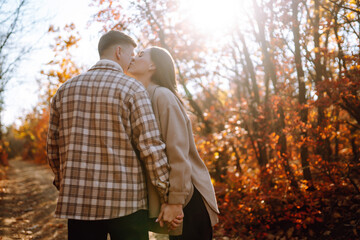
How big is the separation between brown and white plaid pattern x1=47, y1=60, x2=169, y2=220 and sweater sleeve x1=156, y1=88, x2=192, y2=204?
A: 0.17 feet

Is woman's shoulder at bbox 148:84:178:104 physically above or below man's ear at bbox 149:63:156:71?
below

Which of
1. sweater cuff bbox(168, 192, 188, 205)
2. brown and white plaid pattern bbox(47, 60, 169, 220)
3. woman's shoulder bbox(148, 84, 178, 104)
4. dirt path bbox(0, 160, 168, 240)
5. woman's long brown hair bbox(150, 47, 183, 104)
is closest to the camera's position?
brown and white plaid pattern bbox(47, 60, 169, 220)

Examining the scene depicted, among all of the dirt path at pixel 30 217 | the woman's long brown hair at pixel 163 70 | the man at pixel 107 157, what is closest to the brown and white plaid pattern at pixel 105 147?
the man at pixel 107 157

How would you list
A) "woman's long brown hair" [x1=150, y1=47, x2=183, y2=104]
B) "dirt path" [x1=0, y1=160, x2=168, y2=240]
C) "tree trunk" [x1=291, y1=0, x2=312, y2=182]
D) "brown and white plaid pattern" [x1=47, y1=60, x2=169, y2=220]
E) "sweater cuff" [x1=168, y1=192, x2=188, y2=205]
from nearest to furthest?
"brown and white plaid pattern" [x1=47, y1=60, x2=169, y2=220] < "sweater cuff" [x1=168, y1=192, x2=188, y2=205] < "woman's long brown hair" [x1=150, y1=47, x2=183, y2=104] < "tree trunk" [x1=291, y1=0, x2=312, y2=182] < "dirt path" [x1=0, y1=160, x2=168, y2=240]

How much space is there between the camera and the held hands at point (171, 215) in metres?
1.74

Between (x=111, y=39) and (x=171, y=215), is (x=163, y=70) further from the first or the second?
(x=171, y=215)

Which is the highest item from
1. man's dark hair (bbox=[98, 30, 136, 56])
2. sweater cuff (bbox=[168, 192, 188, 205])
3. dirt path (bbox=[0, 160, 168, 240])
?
man's dark hair (bbox=[98, 30, 136, 56])

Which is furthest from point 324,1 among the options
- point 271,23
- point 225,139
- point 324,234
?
point 324,234

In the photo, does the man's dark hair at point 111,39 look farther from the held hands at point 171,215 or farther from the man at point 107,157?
the held hands at point 171,215

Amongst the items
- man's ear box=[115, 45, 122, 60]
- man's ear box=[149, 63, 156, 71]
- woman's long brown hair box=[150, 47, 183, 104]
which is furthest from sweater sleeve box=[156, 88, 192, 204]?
man's ear box=[115, 45, 122, 60]

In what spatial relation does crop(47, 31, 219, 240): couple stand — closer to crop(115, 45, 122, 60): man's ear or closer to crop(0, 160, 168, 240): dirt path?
crop(115, 45, 122, 60): man's ear

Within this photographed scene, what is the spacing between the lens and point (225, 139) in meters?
5.89

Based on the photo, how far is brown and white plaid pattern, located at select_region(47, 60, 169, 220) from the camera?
1.60 meters

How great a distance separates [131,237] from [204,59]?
7028 mm
